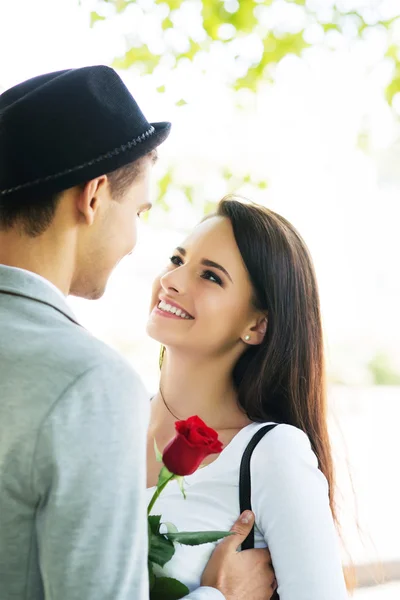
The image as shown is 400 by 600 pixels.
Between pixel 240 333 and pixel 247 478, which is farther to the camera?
pixel 240 333

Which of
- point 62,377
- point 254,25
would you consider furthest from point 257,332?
point 254,25

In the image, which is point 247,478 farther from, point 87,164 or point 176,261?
point 87,164

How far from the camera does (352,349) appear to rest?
20.3 ft

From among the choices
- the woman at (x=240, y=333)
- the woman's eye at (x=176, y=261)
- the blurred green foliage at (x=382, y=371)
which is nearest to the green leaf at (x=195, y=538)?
the woman at (x=240, y=333)

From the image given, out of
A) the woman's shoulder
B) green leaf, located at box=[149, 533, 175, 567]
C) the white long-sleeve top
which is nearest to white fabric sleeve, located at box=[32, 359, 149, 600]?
green leaf, located at box=[149, 533, 175, 567]

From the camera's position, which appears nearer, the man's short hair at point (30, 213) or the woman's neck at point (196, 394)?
the man's short hair at point (30, 213)

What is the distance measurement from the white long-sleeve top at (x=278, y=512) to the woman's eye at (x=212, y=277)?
387 mm

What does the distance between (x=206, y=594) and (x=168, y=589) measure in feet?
0.24

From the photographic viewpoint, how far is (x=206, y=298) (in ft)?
5.85

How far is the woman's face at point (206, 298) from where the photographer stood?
69.4 inches

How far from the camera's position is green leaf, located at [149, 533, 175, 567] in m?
1.18

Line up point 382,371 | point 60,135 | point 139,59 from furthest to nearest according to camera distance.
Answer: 1. point 382,371
2. point 139,59
3. point 60,135

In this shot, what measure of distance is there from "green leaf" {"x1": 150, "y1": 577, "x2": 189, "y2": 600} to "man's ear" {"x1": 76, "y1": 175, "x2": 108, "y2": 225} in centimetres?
58

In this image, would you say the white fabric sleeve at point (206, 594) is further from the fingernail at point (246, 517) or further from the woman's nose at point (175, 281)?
the woman's nose at point (175, 281)
